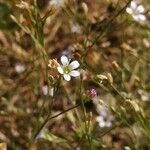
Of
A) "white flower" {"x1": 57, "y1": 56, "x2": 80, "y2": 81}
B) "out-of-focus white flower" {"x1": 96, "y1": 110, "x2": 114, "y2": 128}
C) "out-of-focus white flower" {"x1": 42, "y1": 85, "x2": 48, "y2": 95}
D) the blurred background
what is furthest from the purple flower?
"out-of-focus white flower" {"x1": 42, "y1": 85, "x2": 48, "y2": 95}

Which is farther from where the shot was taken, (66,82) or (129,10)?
(66,82)

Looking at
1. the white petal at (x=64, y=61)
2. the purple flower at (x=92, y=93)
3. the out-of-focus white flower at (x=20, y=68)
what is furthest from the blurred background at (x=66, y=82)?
the purple flower at (x=92, y=93)

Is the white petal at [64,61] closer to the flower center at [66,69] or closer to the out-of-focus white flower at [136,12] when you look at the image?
the flower center at [66,69]

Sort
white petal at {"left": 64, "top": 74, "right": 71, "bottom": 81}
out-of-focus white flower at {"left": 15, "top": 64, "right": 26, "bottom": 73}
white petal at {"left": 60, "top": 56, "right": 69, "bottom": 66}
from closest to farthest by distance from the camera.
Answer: white petal at {"left": 64, "top": 74, "right": 71, "bottom": 81}, white petal at {"left": 60, "top": 56, "right": 69, "bottom": 66}, out-of-focus white flower at {"left": 15, "top": 64, "right": 26, "bottom": 73}

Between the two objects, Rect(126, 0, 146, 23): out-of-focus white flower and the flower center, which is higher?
Rect(126, 0, 146, 23): out-of-focus white flower

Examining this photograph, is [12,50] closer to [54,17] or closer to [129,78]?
[54,17]

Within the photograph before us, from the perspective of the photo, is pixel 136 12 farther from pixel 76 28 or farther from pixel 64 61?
pixel 64 61

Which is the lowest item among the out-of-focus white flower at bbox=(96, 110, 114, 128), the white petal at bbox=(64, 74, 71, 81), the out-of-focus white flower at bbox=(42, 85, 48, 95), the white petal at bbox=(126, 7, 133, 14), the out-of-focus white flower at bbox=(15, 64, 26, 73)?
the out-of-focus white flower at bbox=(96, 110, 114, 128)

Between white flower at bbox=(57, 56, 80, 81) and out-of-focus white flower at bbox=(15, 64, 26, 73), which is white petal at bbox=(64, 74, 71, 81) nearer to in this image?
white flower at bbox=(57, 56, 80, 81)

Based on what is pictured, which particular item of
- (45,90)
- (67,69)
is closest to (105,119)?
(45,90)
